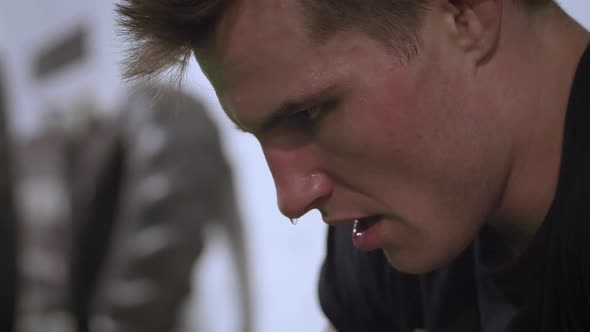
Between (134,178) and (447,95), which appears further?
(134,178)

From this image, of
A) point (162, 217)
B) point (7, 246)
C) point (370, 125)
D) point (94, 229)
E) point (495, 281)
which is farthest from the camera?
point (94, 229)

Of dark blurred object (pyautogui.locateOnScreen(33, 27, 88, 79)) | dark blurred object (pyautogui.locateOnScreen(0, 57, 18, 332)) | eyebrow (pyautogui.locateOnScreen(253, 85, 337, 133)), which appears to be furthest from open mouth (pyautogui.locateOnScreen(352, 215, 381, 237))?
dark blurred object (pyautogui.locateOnScreen(33, 27, 88, 79))

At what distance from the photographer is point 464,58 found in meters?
0.65

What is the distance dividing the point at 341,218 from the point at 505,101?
0.60 ft

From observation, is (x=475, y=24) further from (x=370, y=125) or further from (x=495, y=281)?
(x=495, y=281)

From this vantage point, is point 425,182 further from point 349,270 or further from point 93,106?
point 93,106

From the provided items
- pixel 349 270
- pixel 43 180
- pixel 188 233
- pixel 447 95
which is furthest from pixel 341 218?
pixel 43 180

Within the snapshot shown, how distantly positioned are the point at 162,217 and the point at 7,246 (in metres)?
0.40

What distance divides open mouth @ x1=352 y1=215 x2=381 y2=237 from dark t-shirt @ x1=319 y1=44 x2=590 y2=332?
0.48 ft

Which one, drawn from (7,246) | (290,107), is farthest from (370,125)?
(7,246)

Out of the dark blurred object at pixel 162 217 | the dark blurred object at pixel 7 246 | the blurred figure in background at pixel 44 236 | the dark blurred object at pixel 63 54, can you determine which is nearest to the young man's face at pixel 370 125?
the dark blurred object at pixel 7 246

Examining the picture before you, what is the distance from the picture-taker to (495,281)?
0.76m

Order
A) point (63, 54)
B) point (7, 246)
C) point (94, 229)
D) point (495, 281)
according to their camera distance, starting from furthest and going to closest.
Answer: point (63, 54) → point (94, 229) → point (7, 246) → point (495, 281)

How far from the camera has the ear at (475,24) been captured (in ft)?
2.10
